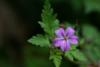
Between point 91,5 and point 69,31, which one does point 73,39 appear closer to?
point 69,31

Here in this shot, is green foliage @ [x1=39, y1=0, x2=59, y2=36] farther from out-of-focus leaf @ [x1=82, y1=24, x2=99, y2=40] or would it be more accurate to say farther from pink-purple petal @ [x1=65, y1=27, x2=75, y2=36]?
out-of-focus leaf @ [x1=82, y1=24, x2=99, y2=40]

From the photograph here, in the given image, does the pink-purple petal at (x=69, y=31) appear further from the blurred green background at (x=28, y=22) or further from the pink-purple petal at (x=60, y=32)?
the blurred green background at (x=28, y=22)

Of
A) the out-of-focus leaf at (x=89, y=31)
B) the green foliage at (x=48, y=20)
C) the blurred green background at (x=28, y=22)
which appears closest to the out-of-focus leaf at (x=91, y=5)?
the blurred green background at (x=28, y=22)

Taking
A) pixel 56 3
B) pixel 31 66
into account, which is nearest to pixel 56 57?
pixel 31 66

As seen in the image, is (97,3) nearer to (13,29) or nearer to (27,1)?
(27,1)

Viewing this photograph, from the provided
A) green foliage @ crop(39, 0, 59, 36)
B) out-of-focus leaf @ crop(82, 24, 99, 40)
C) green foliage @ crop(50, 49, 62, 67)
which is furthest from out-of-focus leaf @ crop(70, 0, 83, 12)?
green foliage @ crop(50, 49, 62, 67)

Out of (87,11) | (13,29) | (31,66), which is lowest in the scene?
(31,66)
